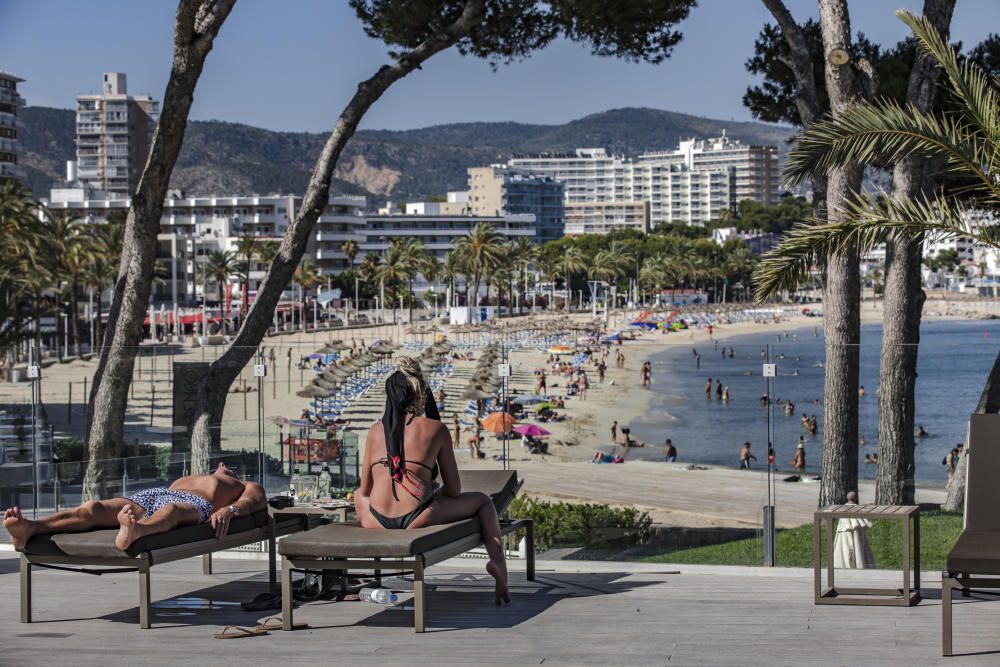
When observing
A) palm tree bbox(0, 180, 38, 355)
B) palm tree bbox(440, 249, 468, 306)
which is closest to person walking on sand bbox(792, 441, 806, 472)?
palm tree bbox(0, 180, 38, 355)

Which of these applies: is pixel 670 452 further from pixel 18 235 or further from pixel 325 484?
pixel 18 235

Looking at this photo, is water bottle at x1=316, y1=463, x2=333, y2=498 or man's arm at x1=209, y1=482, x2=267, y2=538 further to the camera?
water bottle at x1=316, y1=463, x2=333, y2=498

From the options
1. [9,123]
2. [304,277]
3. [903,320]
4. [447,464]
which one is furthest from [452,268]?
[447,464]

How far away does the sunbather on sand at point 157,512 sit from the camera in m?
5.42

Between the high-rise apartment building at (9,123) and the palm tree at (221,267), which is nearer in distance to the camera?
the palm tree at (221,267)

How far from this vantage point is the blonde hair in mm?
5676

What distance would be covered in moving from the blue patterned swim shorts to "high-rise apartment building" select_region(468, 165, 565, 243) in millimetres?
181279

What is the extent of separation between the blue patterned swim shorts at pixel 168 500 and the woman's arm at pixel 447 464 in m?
1.11

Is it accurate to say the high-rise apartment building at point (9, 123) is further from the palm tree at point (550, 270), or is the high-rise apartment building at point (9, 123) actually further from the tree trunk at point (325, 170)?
the tree trunk at point (325, 170)

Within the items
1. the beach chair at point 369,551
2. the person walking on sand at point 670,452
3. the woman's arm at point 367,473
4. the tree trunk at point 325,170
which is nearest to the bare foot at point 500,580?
the beach chair at point 369,551

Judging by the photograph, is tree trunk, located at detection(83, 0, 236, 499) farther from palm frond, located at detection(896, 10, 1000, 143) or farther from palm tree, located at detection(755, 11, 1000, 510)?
palm frond, located at detection(896, 10, 1000, 143)

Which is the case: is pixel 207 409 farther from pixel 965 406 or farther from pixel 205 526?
pixel 965 406

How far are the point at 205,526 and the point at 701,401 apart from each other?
5.68 m

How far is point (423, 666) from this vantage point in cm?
479
